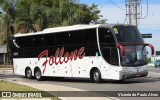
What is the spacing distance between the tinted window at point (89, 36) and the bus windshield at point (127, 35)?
1.55 metres

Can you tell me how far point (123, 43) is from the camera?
27.6m

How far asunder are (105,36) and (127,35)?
1359 millimetres

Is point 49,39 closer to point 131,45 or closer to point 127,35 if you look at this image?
point 127,35

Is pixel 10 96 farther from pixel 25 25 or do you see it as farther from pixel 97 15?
pixel 97 15

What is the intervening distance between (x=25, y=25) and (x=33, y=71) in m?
32.1

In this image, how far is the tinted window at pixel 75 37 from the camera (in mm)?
29672

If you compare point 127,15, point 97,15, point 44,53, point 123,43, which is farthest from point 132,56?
point 97,15

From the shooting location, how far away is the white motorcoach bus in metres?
27.7

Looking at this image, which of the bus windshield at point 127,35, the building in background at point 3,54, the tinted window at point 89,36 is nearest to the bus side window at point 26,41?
the tinted window at point 89,36

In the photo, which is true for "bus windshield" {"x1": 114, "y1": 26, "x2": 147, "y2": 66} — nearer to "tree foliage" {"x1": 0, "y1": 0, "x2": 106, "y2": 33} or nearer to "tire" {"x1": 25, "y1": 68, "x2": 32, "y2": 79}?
"tire" {"x1": 25, "y1": 68, "x2": 32, "y2": 79}

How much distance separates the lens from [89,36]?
2902 cm

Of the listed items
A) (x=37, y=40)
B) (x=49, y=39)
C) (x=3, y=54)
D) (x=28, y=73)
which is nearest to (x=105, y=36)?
(x=49, y=39)

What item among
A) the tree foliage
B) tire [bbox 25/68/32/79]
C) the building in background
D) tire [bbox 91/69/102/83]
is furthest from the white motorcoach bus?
the building in background

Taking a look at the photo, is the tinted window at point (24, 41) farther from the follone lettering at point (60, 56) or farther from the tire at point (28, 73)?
the tire at point (28, 73)
